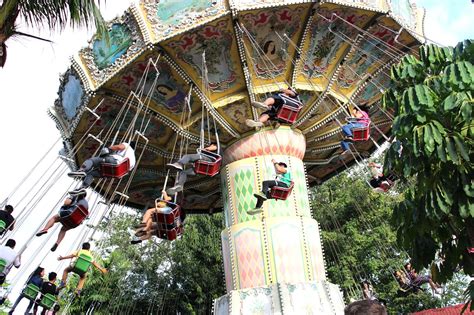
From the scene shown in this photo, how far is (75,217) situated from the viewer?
29.2 ft

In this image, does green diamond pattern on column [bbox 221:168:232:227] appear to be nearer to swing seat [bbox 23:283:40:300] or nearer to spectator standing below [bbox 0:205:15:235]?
swing seat [bbox 23:283:40:300]

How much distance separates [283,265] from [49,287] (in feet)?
14.1

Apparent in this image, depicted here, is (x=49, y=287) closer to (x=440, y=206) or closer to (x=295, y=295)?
(x=295, y=295)

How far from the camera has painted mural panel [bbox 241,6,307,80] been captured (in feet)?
32.8

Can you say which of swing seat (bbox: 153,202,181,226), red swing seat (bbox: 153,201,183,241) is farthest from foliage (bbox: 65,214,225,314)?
swing seat (bbox: 153,202,181,226)

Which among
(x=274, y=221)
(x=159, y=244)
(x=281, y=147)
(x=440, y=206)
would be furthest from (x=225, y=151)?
(x=159, y=244)

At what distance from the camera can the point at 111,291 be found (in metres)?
22.1

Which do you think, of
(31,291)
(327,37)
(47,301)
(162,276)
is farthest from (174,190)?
(162,276)

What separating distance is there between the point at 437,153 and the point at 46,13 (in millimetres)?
3790

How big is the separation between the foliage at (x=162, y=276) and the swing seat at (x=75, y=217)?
513 inches

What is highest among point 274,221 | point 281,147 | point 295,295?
point 281,147

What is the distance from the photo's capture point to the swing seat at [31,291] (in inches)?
396

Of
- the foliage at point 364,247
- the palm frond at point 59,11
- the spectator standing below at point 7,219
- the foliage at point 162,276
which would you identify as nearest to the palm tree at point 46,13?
the palm frond at point 59,11

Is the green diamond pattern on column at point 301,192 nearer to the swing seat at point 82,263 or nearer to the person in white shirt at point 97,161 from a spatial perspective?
the person in white shirt at point 97,161
